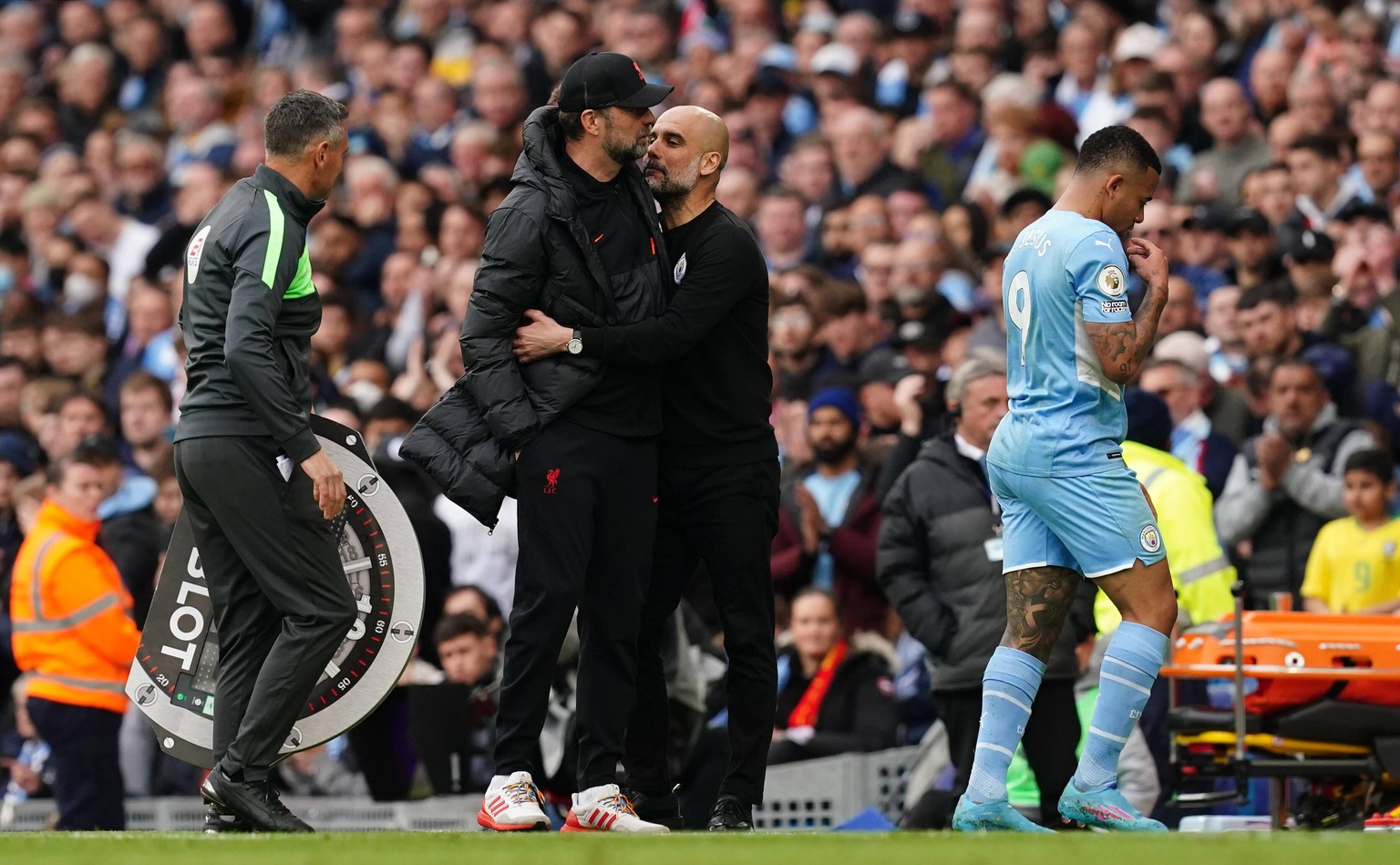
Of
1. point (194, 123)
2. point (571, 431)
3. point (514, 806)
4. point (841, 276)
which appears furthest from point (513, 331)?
point (194, 123)

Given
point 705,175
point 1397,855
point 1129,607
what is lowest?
point 1397,855

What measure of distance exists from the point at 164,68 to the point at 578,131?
13729 millimetres

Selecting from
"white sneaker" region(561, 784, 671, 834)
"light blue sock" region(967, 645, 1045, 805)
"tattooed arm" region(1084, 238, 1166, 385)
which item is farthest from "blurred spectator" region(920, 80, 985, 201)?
"white sneaker" region(561, 784, 671, 834)

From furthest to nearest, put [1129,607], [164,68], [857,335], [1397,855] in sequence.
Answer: [164,68] < [857,335] < [1129,607] < [1397,855]

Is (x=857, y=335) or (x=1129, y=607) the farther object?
(x=857, y=335)

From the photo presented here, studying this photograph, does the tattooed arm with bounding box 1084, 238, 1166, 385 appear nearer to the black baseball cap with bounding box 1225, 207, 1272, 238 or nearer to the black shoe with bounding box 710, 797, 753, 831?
the black shoe with bounding box 710, 797, 753, 831

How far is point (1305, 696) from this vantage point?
26.3 ft

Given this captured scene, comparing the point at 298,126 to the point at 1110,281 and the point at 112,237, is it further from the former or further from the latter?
the point at 112,237

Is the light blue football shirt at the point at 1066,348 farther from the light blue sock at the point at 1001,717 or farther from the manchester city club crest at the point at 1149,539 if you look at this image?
the light blue sock at the point at 1001,717

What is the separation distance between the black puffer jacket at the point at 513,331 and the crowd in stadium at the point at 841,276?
2.40 metres

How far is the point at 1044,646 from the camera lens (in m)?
6.72

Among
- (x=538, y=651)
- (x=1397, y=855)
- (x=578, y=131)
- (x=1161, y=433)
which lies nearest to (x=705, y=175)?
(x=578, y=131)

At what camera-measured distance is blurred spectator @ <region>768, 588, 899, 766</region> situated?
1005cm

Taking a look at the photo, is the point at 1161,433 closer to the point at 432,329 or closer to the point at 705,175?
the point at 705,175
